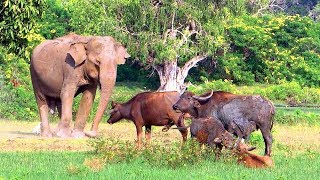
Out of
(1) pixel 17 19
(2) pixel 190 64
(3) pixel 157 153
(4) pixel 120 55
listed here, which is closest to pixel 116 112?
(4) pixel 120 55

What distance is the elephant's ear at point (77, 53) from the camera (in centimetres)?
2085

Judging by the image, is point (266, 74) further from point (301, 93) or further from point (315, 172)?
point (315, 172)

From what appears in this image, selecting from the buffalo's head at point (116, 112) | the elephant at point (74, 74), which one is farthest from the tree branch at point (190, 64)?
the buffalo's head at point (116, 112)

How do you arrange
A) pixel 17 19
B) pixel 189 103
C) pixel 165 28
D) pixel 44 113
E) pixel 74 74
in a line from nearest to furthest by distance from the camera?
pixel 189 103 → pixel 17 19 → pixel 74 74 → pixel 44 113 → pixel 165 28

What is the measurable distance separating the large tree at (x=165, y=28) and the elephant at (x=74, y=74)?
2227cm

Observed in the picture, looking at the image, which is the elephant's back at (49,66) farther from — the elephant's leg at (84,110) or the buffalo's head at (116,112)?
the buffalo's head at (116,112)

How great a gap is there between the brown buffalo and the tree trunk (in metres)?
30.6

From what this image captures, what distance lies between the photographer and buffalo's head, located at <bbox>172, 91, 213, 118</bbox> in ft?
55.5

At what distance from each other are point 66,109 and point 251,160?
734 centimetres

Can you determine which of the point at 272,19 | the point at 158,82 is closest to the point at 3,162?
the point at 158,82

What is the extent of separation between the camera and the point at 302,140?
21.7 meters

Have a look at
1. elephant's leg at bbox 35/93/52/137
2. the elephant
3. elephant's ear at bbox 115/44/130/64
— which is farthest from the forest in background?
elephant's ear at bbox 115/44/130/64

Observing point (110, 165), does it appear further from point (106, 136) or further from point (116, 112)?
point (106, 136)

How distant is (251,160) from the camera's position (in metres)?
14.7
